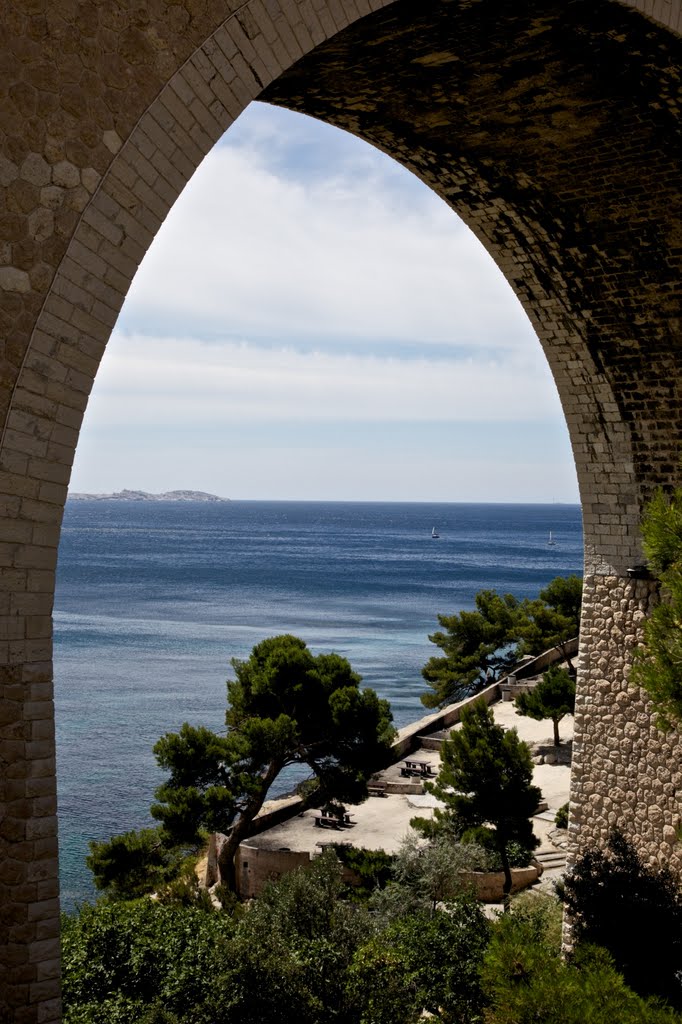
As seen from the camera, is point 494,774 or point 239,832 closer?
point 494,774

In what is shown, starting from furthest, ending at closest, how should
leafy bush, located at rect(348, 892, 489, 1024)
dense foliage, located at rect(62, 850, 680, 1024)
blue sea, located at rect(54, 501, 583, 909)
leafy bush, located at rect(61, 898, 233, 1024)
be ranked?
1. blue sea, located at rect(54, 501, 583, 909)
2. leafy bush, located at rect(348, 892, 489, 1024)
3. leafy bush, located at rect(61, 898, 233, 1024)
4. dense foliage, located at rect(62, 850, 680, 1024)

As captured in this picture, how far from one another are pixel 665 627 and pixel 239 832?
945 cm

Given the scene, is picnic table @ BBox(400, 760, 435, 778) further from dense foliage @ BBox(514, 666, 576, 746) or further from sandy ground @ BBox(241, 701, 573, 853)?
dense foliage @ BBox(514, 666, 576, 746)

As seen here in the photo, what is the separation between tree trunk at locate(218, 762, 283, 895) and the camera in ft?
43.6

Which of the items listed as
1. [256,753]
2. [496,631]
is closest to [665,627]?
[256,753]

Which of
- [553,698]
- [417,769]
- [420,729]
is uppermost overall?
[553,698]

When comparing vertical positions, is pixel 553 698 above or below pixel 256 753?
above

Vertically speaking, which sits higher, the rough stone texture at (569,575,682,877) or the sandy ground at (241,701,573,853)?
the rough stone texture at (569,575,682,877)

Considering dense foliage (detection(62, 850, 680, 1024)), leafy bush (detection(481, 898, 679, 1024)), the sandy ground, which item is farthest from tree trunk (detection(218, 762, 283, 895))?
leafy bush (detection(481, 898, 679, 1024))

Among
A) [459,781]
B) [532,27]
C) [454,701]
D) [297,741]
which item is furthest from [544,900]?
[454,701]

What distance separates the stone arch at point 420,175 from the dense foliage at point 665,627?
178 cm

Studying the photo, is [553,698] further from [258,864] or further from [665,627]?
[665,627]

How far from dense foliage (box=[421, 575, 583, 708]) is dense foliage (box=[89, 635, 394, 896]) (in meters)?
11.9

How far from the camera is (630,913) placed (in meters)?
6.89
